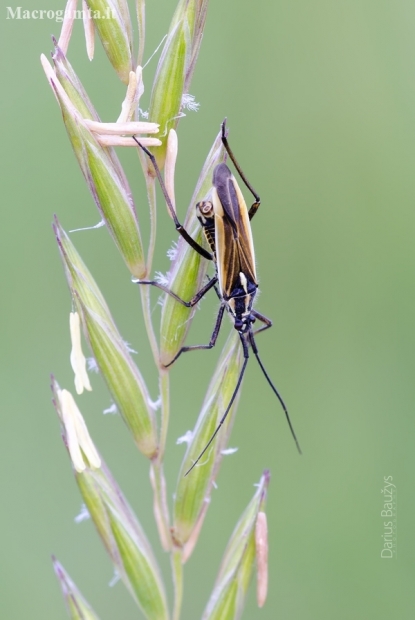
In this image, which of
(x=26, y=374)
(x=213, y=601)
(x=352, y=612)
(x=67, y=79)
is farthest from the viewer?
(x=26, y=374)

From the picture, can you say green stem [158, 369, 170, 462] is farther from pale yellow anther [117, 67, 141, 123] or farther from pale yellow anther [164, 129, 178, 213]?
pale yellow anther [117, 67, 141, 123]

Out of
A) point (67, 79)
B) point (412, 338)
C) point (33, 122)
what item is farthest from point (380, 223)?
point (67, 79)

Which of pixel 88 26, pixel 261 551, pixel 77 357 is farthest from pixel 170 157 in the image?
pixel 261 551

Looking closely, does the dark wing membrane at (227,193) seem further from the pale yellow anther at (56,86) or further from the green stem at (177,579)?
the green stem at (177,579)

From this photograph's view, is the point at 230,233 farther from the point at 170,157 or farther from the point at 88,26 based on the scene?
the point at 88,26

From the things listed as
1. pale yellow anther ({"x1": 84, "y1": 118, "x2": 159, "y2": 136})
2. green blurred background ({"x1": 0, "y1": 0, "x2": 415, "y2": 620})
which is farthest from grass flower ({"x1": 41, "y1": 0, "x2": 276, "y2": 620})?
green blurred background ({"x1": 0, "y1": 0, "x2": 415, "y2": 620})

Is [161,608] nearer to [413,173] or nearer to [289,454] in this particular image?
[289,454]

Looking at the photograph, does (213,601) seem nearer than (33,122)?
Yes

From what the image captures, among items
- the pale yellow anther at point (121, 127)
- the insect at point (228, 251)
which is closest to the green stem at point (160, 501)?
the insect at point (228, 251)
